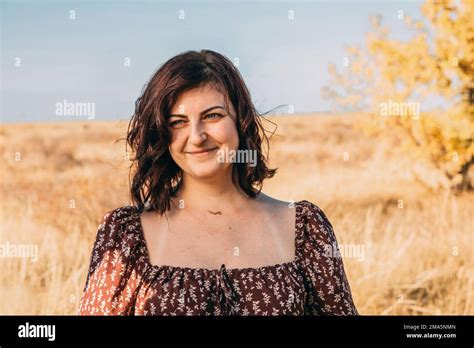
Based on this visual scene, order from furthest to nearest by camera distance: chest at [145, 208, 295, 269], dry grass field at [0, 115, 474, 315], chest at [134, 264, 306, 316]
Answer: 1. dry grass field at [0, 115, 474, 315]
2. chest at [145, 208, 295, 269]
3. chest at [134, 264, 306, 316]

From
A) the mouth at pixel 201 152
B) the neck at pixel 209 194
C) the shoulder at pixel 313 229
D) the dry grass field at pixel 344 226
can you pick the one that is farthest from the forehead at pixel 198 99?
the dry grass field at pixel 344 226

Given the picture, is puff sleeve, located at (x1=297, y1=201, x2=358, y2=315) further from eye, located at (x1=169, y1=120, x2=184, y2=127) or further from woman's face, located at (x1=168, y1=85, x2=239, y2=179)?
eye, located at (x1=169, y1=120, x2=184, y2=127)

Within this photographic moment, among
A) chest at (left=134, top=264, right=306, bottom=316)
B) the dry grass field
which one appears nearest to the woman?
chest at (left=134, top=264, right=306, bottom=316)

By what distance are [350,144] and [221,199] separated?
9885 millimetres

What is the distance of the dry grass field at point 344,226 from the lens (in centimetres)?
529

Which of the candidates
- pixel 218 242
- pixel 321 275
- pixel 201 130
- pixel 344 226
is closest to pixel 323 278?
pixel 321 275

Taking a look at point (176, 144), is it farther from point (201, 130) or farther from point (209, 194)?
point (209, 194)

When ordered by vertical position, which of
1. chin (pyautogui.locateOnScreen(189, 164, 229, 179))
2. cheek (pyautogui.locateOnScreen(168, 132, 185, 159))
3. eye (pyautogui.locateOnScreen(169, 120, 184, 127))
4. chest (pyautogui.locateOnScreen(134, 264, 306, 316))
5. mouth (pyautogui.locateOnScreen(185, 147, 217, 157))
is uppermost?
eye (pyautogui.locateOnScreen(169, 120, 184, 127))

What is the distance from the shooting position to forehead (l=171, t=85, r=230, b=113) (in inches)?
100

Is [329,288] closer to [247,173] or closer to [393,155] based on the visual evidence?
[247,173]

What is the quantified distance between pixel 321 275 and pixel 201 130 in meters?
0.61

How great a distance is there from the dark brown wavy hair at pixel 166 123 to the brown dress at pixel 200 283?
0.11m

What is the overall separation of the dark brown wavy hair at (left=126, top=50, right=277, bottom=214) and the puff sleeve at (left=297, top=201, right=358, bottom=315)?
0.79 feet

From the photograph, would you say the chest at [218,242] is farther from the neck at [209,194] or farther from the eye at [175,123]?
the eye at [175,123]
